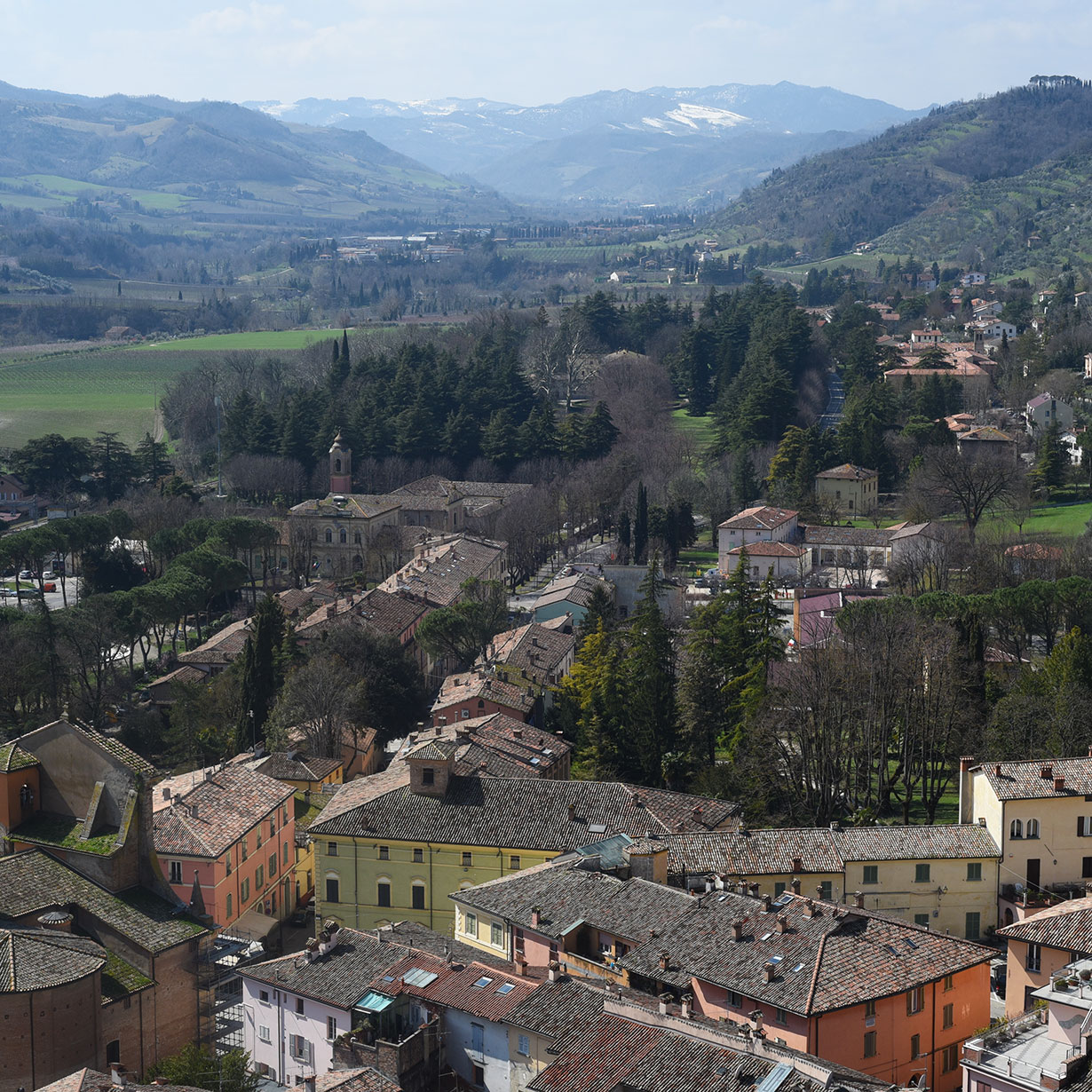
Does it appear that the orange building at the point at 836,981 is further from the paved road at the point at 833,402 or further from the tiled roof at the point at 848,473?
the paved road at the point at 833,402

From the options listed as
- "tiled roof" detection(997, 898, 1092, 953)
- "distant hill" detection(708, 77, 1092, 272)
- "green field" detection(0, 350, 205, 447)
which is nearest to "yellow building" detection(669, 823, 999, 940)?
"tiled roof" detection(997, 898, 1092, 953)

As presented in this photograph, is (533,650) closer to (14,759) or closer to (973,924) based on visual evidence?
(973,924)

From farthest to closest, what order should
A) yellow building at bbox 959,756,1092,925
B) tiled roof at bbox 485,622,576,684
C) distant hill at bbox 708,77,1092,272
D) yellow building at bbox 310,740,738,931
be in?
distant hill at bbox 708,77,1092,272 → tiled roof at bbox 485,622,576,684 → yellow building at bbox 310,740,738,931 → yellow building at bbox 959,756,1092,925

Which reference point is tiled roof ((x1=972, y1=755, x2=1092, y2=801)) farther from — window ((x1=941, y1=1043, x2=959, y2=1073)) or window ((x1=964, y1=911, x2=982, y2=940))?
window ((x1=941, y1=1043, x2=959, y2=1073))

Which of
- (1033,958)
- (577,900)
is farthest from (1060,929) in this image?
(577,900)

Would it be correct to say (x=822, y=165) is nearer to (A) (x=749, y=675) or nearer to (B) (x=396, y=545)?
(B) (x=396, y=545)

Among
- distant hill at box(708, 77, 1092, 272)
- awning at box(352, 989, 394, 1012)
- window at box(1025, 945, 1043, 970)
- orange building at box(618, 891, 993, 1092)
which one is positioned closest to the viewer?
orange building at box(618, 891, 993, 1092)

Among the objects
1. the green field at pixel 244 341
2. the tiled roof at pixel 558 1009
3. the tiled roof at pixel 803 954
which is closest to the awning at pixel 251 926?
the tiled roof at pixel 803 954
